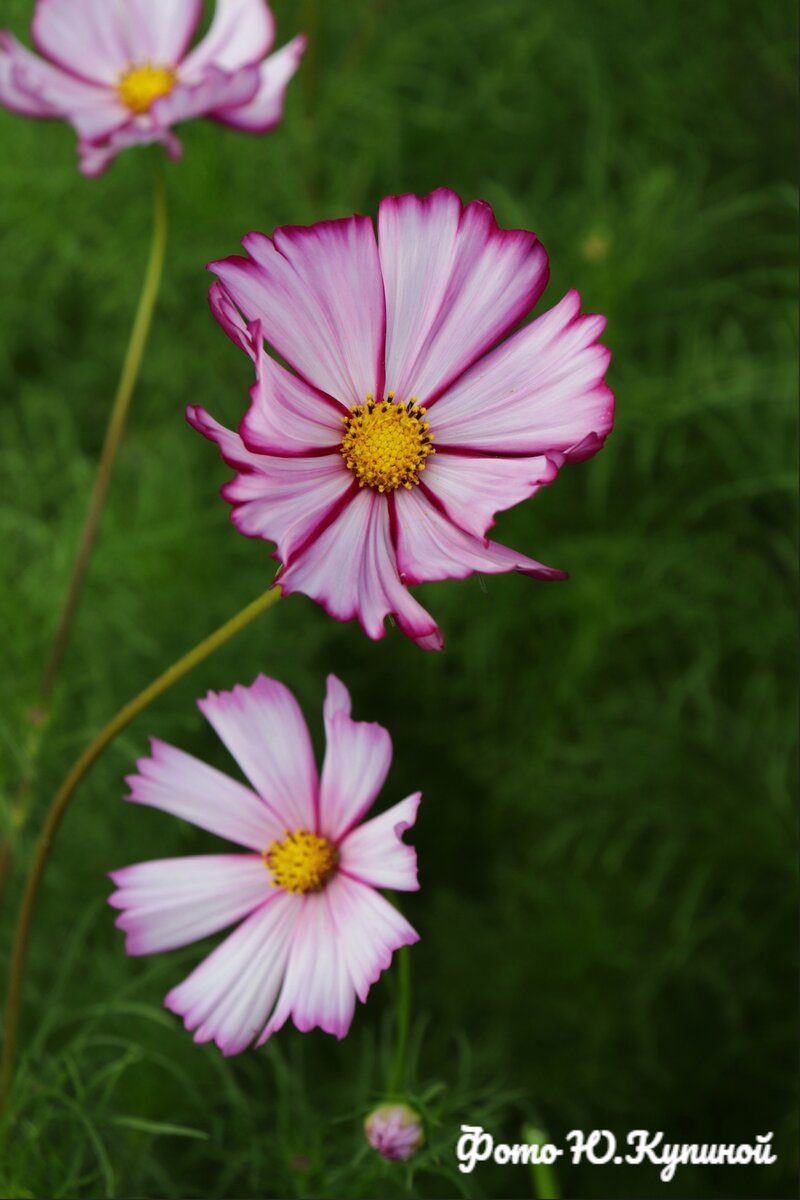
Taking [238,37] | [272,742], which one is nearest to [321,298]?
[272,742]

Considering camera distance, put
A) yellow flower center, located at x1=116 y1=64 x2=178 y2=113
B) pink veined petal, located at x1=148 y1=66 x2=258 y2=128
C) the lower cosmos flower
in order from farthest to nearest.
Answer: yellow flower center, located at x1=116 y1=64 x2=178 y2=113, pink veined petal, located at x1=148 y1=66 x2=258 y2=128, the lower cosmos flower

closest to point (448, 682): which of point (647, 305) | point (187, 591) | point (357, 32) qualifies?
point (187, 591)

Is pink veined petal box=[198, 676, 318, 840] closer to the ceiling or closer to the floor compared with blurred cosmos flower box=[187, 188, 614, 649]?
closer to the floor

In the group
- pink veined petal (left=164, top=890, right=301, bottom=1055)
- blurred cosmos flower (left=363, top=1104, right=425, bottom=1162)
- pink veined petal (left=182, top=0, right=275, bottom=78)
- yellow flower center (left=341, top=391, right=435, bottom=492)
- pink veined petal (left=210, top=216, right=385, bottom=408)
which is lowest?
blurred cosmos flower (left=363, top=1104, right=425, bottom=1162)

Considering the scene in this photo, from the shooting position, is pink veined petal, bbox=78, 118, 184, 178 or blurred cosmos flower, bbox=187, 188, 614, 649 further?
pink veined petal, bbox=78, 118, 184, 178

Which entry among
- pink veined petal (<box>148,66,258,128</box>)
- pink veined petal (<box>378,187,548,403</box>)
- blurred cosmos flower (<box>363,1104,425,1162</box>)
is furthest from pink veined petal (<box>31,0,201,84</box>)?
blurred cosmos flower (<box>363,1104,425,1162</box>)

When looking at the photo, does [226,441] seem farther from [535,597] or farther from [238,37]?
[535,597]

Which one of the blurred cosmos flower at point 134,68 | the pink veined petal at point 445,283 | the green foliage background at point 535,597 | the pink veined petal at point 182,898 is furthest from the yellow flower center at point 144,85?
the pink veined petal at point 182,898

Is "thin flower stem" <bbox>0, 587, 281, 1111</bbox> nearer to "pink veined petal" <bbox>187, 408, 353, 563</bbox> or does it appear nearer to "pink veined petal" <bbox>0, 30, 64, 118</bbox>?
"pink veined petal" <bbox>187, 408, 353, 563</bbox>
